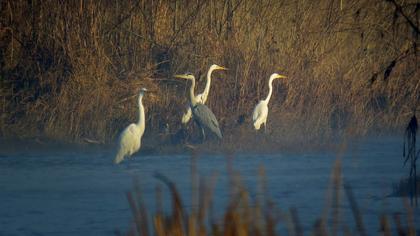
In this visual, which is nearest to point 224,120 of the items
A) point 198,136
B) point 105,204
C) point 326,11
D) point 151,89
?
point 198,136

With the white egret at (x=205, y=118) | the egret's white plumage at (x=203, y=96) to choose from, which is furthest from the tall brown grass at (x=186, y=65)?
the white egret at (x=205, y=118)

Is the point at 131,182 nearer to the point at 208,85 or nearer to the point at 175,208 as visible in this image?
the point at 208,85

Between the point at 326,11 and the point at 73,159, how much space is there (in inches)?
213

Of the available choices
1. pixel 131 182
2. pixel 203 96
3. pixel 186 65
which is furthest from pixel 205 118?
pixel 131 182

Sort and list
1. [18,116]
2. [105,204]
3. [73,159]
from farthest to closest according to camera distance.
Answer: [18,116] < [73,159] < [105,204]

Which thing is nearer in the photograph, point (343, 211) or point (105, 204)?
point (343, 211)

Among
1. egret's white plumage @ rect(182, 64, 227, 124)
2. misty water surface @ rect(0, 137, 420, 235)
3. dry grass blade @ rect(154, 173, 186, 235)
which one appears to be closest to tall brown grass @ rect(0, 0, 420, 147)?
egret's white plumage @ rect(182, 64, 227, 124)

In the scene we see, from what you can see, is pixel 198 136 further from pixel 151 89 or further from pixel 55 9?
pixel 55 9

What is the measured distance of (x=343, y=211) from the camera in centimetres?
730

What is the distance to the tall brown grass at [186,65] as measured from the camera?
12.4 metres

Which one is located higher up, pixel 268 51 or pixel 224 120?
pixel 268 51

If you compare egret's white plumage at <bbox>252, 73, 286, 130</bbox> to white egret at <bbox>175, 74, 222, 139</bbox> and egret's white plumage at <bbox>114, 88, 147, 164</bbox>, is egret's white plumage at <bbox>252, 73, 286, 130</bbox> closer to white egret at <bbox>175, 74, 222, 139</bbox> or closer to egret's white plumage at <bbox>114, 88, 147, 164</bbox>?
white egret at <bbox>175, 74, 222, 139</bbox>

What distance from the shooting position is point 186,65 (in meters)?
13.6

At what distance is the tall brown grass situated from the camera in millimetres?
12406
